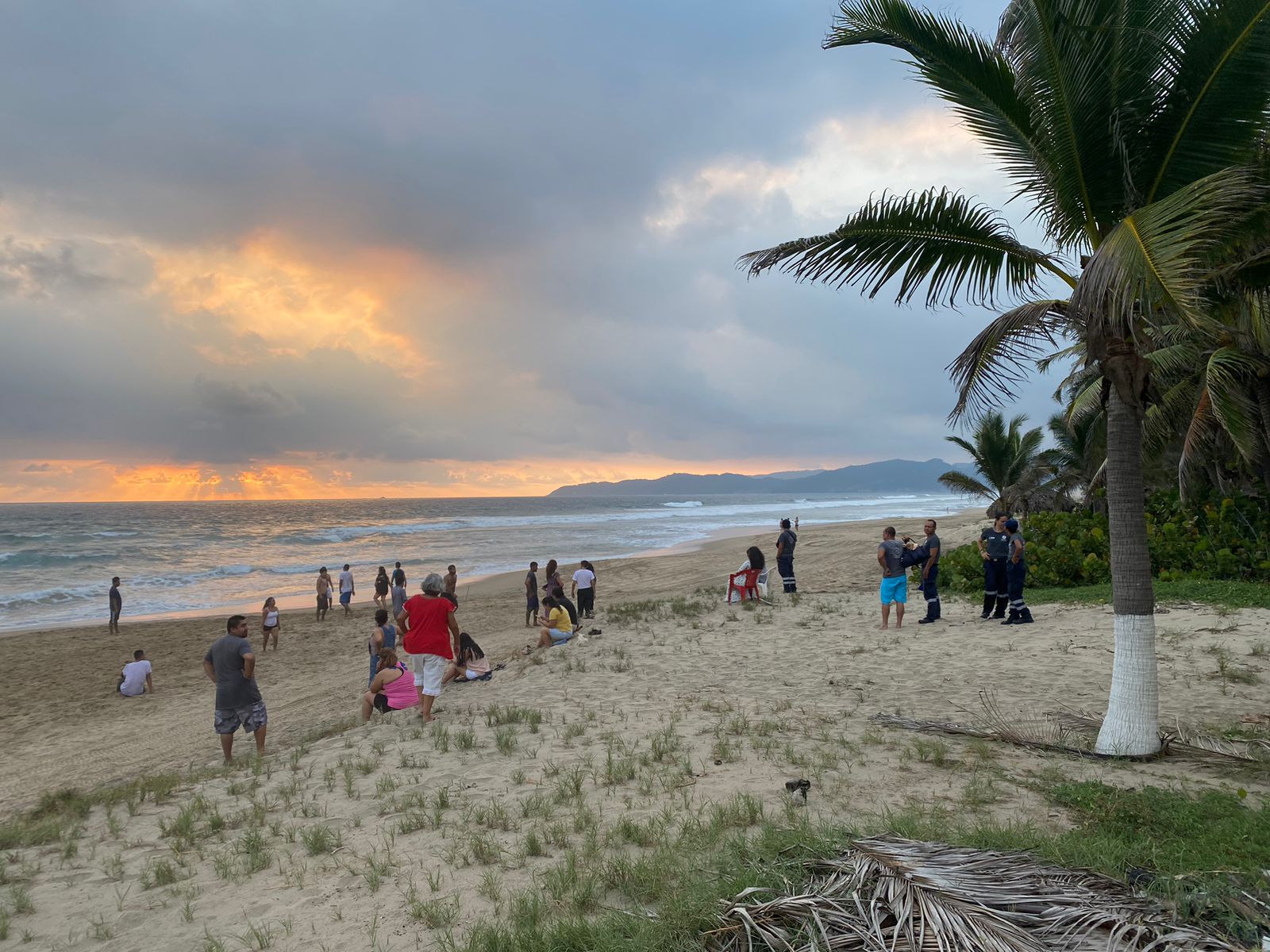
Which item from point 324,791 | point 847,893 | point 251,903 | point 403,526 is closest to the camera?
point 847,893

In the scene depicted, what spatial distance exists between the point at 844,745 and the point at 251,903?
4.42 m

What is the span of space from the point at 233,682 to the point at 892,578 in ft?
31.5

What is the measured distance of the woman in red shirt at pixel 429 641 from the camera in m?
8.02

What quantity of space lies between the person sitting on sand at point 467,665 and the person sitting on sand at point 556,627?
1114 mm

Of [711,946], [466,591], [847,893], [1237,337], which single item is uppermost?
[1237,337]

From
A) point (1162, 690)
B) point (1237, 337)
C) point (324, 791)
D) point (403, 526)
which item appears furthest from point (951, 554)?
point (403, 526)

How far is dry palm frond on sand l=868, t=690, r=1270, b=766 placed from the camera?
16.8 feet

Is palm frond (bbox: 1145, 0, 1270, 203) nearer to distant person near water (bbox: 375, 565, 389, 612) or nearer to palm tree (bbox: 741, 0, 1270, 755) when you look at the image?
palm tree (bbox: 741, 0, 1270, 755)

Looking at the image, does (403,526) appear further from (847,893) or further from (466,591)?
(847,893)

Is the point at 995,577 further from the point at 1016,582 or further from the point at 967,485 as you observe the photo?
the point at 967,485

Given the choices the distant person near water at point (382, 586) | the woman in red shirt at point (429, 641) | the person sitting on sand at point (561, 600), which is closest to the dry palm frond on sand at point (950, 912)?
the woman in red shirt at point (429, 641)

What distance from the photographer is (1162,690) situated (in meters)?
7.63

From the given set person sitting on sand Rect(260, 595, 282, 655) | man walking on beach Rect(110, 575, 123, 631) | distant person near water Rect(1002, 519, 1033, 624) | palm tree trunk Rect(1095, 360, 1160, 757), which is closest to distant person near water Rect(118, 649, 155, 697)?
person sitting on sand Rect(260, 595, 282, 655)

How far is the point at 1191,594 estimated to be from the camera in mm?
12305
